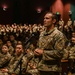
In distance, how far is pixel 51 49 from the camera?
2.98 m

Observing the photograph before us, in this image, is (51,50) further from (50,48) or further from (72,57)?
(72,57)

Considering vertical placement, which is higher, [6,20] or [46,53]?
[6,20]

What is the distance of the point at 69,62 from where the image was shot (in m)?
4.75

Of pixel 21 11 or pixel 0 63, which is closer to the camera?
pixel 0 63

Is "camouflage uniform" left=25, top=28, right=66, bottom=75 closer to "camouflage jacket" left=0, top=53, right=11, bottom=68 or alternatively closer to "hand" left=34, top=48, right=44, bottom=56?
"hand" left=34, top=48, right=44, bottom=56

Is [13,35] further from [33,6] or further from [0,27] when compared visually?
[33,6]

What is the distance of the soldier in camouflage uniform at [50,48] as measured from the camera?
9.65 feet

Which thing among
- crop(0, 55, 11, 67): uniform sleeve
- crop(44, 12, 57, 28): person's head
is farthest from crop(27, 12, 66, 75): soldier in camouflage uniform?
crop(0, 55, 11, 67): uniform sleeve

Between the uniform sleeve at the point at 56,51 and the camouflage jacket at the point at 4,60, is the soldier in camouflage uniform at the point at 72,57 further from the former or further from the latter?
the uniform sleeve at the point at 56,51

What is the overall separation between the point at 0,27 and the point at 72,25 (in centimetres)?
231

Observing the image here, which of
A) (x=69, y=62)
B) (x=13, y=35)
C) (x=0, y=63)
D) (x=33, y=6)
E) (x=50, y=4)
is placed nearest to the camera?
(x=69, y=62)

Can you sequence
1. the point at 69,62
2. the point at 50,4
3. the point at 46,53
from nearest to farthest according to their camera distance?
the point at 46,53
the point at 69,62
the point at 50,4

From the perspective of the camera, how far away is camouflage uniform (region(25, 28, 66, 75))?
294 centimetres

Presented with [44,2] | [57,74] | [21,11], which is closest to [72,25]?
[44,2]
